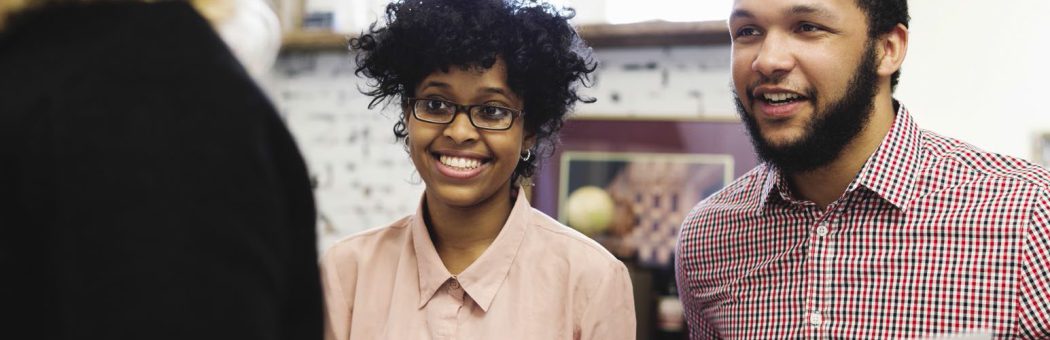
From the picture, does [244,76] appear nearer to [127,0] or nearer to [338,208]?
[127,0]

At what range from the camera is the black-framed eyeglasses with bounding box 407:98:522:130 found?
1521mm

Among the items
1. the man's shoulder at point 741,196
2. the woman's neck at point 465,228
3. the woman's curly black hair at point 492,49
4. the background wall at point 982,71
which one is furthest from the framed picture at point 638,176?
the woman's neck at point 465,228

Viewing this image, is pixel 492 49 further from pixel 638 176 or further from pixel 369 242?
pixel 638 176

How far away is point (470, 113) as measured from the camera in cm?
152

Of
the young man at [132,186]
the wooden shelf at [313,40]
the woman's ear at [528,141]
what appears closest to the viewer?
the young man at [132,186]

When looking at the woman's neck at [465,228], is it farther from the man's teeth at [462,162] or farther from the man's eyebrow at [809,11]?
the man's eyebrow at [809,11]

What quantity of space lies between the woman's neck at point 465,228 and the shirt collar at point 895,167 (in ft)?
1.74

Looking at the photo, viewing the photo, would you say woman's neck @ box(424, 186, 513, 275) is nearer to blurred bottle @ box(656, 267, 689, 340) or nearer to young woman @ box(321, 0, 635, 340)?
young woman @ box(321, 0, 635, 340)

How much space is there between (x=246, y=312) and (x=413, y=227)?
101cm

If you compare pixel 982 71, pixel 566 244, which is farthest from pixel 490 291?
pixel 982 71

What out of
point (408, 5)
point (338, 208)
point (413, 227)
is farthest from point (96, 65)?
point (338, 208)

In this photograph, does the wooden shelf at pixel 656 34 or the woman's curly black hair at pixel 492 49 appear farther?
the wooden shelf at pixel 656 34

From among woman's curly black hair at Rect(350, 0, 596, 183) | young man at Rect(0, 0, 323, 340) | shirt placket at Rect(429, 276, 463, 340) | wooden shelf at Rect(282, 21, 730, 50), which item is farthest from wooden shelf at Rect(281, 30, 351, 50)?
young man at Rect(0, 0, 323, 340)

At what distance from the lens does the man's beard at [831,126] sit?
→ 1545mm
